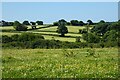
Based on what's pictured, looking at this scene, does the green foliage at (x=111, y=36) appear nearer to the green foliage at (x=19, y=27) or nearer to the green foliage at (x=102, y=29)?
the green foliage at (x=102, y=29)

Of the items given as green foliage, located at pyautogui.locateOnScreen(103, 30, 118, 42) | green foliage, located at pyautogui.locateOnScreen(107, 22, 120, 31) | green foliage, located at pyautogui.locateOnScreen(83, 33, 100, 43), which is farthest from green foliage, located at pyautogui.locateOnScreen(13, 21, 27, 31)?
green foliage, located at pyautogui.locateOnScreen(103, 30, 118, 42)

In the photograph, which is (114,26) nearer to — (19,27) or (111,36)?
(111,36)

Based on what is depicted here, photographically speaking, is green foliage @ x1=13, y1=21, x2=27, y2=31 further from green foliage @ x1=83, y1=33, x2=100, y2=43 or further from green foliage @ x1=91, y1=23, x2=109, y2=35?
green foliage @ x1=91, y1=23, x2=109, y2=35

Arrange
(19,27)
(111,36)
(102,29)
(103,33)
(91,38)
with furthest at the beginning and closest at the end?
(19,27)
(103,33)
(102,29)
(91,38)
(111,36)

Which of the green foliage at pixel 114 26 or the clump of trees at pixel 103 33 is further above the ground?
the green foliage at pixel 114 26

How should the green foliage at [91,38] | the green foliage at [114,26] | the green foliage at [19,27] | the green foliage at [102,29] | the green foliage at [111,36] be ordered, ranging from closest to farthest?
the green foliage at [111,36] → the green foliage at [91,38] → the green foliage at [114,26] → the green foliage at [102,29] → the green foliage at [19,27]

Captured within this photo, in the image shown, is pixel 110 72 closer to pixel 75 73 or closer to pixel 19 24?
pixel 75 73

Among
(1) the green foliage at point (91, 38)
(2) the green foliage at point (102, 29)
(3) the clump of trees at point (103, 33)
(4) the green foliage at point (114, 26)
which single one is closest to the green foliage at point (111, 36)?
(3) the clump of trees at point (103, 33)

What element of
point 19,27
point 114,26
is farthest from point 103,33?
point 19,27

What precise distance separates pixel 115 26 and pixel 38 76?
72468 millimetres

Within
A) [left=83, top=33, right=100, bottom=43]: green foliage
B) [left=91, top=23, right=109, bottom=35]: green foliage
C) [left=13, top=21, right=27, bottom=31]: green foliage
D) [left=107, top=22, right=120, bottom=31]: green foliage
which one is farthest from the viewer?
[left=13, top=21, right=27, bottom=31]: green foliage

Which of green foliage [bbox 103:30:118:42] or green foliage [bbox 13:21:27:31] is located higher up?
green foliage [bbox 13:21:27:31]

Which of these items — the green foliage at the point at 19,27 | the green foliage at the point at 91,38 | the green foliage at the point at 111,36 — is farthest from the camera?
the green foliage at the point at 19,27

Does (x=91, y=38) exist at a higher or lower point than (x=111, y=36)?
lower
